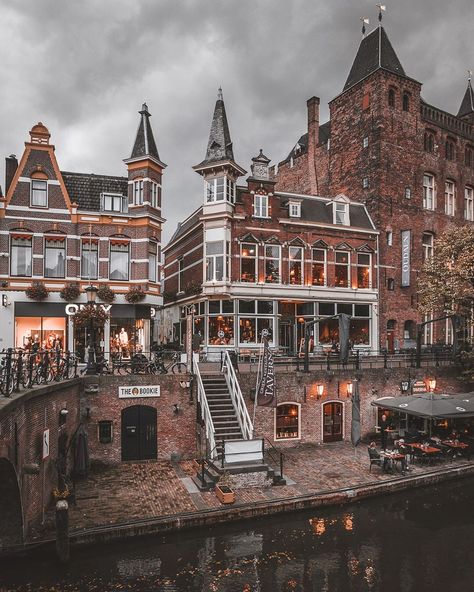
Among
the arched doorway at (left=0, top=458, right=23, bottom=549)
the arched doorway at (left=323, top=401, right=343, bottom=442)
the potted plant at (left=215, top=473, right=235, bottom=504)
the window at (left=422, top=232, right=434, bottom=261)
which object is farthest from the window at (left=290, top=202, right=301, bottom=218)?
the arched doorway at (left=0, top=458, right=23, bottom=549)

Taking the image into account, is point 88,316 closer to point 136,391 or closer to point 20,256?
point 136,391

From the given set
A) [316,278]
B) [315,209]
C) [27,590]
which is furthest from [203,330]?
[27,590]

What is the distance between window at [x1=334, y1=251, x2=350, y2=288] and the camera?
1161 inches

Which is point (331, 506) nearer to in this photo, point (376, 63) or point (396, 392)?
point (396, 392)

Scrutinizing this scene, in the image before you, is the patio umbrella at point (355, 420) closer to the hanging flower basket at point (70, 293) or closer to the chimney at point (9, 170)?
the hanging flower basket at point (70, 293)

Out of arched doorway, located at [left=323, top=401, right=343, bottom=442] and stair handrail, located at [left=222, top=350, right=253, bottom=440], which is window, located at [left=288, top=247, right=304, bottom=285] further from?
stair handrail, located at [left=222, top=350, right=253, bottom=440]

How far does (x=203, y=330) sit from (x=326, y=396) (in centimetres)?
949

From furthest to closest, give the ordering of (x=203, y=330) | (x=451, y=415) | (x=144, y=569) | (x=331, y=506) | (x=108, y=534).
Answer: (x=203, y=330), (x=451, y=415), (x=331, y=506), (x=108, y=534), (x=144, y=569)

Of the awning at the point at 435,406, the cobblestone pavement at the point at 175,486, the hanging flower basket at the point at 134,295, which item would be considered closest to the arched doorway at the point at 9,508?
the cobblestone pavement at the point at 175,486

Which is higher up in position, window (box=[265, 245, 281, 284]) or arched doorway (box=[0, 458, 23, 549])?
window (box=[265, 245, 281, 284])

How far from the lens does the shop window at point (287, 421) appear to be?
19.7m

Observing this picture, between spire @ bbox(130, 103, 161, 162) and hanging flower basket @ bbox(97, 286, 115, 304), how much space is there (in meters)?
7.65

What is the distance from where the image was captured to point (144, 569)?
33.2 feet

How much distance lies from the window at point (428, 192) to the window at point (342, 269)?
973cm
